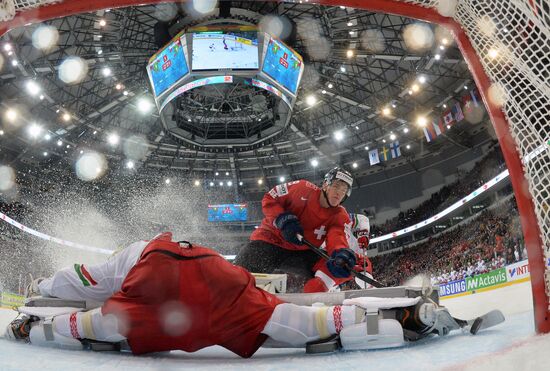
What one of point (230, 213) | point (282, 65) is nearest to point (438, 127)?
point (282, 65)

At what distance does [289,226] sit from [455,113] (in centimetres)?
1998

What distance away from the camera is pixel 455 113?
22000 mm

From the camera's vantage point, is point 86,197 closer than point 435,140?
No

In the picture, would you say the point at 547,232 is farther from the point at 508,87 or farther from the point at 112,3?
the point at 112,3

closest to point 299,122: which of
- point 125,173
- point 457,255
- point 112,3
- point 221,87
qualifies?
point 221,87

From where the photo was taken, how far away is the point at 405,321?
239cm

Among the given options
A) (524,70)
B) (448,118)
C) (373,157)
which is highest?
(448,118)

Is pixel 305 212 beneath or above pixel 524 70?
beneath

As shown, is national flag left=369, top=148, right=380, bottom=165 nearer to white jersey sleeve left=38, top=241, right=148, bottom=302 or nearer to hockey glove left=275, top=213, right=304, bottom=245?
hockey glove left=275, top=213, right=304, bottom=245

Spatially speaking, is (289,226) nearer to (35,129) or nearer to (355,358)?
(355,358)

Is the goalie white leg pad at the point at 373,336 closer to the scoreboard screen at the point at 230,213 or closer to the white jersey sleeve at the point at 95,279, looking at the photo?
the white jersey sleeve at the point at 95,279

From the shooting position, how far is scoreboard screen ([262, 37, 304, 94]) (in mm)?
13836

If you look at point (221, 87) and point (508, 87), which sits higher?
point (221, 87)

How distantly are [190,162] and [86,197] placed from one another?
23.7 feet
